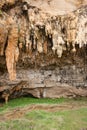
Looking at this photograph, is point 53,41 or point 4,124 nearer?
point 4,124

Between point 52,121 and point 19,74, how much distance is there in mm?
6939

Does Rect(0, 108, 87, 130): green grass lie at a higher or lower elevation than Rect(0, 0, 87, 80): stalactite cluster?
lower

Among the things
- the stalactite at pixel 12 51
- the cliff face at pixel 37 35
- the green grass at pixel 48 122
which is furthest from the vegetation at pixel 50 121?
the cliff face at pixel 37 35

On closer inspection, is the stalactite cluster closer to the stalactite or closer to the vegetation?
the stalactite

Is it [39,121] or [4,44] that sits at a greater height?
[4,44]

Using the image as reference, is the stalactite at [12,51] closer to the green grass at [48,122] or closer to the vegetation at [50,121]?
the vegetation at [50,121]

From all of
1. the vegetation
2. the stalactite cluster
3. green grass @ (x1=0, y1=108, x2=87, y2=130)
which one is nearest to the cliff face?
the stalactite cluster

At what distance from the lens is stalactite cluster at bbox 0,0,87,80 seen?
1703 centimetres

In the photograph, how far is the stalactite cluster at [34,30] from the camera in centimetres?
1703

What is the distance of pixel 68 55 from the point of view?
20.1 m

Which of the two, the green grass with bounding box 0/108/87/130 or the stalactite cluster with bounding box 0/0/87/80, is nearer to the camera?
the green grass with bounding box 0/108/87/130

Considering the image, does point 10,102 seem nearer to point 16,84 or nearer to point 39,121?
point 16,84

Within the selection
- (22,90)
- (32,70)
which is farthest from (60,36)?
(22,90)

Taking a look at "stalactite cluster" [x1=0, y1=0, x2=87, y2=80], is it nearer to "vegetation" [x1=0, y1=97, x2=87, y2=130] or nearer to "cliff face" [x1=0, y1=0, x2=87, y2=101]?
"cliff face" [x1=0, y1=0, x2=87, y2=101]
